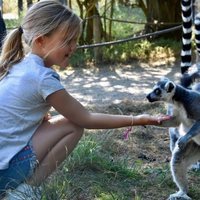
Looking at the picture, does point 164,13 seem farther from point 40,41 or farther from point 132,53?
point 40,41

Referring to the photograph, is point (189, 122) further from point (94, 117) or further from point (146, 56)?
point (146, 56)

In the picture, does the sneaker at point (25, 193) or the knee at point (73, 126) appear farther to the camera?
the knee at point (73, 126)

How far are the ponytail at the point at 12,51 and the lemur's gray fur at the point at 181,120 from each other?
872 mm

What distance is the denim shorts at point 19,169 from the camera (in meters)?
2.40

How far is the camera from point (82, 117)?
7.87ft

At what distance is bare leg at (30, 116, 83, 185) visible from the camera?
246cm

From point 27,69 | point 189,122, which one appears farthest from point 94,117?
point 189,122

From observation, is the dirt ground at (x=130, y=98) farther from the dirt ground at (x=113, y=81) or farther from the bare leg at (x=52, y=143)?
the bare leg at (x=52, y=143)

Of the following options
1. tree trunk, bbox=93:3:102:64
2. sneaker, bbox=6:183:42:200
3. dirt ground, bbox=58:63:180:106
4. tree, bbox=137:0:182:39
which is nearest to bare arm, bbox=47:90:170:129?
sneaker, bbox=6:183:42:200

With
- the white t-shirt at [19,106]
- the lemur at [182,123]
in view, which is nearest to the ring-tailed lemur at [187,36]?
the lemur at [182,123]

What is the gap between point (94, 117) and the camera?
95.4 inches

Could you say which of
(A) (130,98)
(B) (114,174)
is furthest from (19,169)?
(A) (130,98)

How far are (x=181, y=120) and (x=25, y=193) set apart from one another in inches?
43.0

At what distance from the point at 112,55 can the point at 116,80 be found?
1192 millimetres
